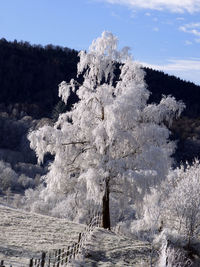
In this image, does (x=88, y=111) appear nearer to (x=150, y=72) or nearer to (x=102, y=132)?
(x=102, y=132)

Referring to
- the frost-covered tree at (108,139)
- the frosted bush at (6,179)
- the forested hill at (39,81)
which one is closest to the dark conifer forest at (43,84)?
the forested hill at (39,81)

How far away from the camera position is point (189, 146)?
11688cm

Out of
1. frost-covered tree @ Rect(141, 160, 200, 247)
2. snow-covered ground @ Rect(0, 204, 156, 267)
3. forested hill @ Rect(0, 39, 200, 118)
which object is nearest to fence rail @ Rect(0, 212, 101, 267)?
snow-covered ground @ Rect(0, 204, 156, 267)

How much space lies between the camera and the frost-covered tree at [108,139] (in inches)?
682

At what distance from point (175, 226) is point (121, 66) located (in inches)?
393

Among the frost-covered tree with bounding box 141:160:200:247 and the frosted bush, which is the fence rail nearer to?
the frost-covered tree with bounding box 141:160:200:247

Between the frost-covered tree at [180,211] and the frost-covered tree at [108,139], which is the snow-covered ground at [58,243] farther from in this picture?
the frost-covered tree at [180,211]

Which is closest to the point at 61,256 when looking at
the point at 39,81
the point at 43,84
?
the point at 43,84

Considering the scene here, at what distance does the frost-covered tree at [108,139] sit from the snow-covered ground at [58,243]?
162 cm

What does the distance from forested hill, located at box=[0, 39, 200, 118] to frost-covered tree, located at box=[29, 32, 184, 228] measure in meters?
118

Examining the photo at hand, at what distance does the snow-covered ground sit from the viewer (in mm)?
14336


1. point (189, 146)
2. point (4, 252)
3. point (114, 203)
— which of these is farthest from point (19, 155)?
point (4, 252)

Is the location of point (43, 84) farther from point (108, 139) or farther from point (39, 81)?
point (108, 139)

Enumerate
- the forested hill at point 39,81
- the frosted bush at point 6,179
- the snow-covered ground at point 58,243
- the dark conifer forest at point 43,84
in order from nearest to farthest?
the snow-covered ground at point 58,243 → the frosted bush at point 6,179 → the dark conifer forest at point 43,84 → the forested hill at point 39,81
